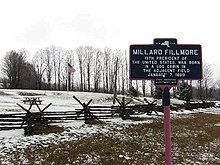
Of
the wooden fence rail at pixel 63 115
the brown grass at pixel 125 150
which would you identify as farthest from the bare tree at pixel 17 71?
the brown grass at pixel 125 150

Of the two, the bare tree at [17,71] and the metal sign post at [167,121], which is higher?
the bare tree at [17,71]

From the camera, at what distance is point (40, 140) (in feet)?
41.5

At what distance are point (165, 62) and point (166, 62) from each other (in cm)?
2

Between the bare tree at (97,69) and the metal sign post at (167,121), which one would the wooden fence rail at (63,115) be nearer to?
the metal sign post at (167,121)

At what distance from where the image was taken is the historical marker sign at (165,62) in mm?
5641

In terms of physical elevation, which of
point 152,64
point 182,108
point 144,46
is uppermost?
point 144,46

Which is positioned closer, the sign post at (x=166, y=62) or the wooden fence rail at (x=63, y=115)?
the sign post at (x=166, y=62)

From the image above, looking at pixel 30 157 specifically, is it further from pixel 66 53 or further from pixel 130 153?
pixel 66 53

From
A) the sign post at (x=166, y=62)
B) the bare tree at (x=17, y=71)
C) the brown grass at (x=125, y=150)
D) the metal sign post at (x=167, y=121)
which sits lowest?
the brown grass at (x=125, y=150)

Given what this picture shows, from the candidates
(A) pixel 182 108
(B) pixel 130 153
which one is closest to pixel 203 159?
(B) pixel 130 153

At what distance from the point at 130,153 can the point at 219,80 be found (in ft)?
418

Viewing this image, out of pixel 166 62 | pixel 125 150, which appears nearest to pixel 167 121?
pixel 166 62

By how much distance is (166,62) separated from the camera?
225 inches

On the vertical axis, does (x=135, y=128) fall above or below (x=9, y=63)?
below
